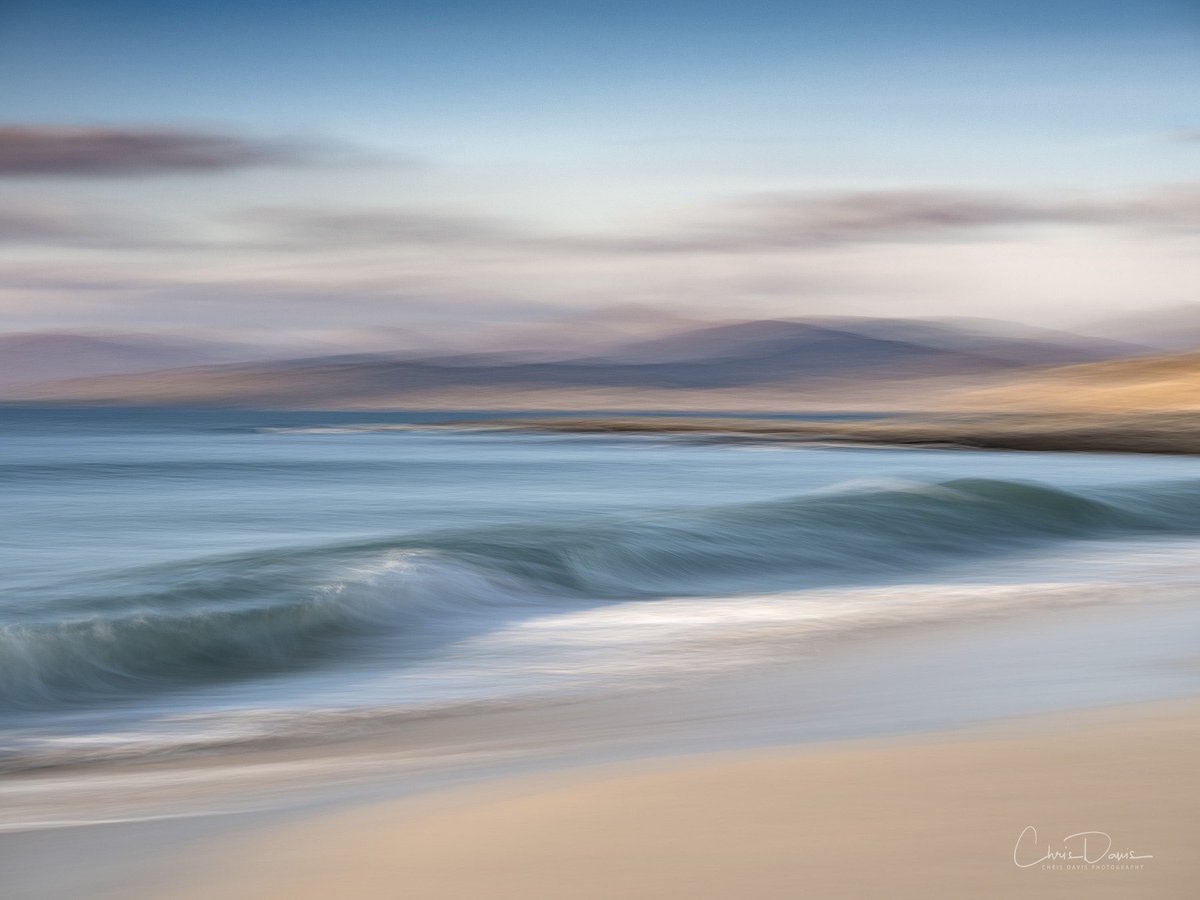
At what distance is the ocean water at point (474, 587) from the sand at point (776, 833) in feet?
5.47

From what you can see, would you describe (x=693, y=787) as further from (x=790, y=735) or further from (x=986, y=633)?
(x=986, y=633)

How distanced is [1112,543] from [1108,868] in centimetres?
1234

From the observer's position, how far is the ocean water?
20.6ft

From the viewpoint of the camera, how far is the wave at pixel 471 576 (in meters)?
7.21

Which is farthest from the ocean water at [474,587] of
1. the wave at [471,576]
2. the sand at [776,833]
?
the sand at [776,833]

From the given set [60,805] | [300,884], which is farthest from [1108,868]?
[60,805]

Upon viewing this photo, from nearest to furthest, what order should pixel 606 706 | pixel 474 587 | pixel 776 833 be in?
1. pixel 776 833
2. pixel 606 706
3. pixel 474 587

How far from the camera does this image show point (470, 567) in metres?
10.2
